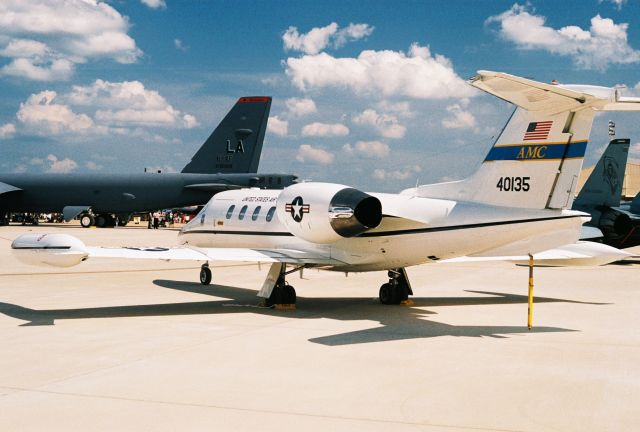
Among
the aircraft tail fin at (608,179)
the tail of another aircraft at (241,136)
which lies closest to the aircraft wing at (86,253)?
the aircraft tail fin at (608,179)

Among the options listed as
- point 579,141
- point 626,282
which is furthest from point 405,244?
point 626,282

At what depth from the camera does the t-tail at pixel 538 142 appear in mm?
10258

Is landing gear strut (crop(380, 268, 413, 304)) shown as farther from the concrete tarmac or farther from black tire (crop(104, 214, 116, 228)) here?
black tire (crop(104, 214, 116, 228))

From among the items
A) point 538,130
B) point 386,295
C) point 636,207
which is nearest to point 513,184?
point 538,130

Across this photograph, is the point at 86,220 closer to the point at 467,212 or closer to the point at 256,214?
the point at 256,214

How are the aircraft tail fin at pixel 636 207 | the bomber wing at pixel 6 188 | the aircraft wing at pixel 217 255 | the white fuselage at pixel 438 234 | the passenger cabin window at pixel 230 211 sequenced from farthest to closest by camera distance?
1. the bomber wing at pixel 6 188
2. the aircraft tail fin at pixel 636 207
3. the passenger cabin window at pixel 230 211
4. the aircraft wing at pixel 217 255
5. the white fuselage at pixel 438 234

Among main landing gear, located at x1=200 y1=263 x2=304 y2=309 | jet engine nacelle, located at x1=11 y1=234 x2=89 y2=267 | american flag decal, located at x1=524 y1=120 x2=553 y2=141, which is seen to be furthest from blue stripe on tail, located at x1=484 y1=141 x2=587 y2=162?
jet engine nacelle, located at x1=11 y1=234 x2=89 y2=267

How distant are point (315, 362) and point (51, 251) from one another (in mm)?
5138

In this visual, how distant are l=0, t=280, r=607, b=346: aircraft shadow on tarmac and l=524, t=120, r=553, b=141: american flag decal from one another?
3096 millimetres

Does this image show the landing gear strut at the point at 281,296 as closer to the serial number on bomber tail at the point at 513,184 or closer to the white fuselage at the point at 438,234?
the white fuselage at the point at 438,234

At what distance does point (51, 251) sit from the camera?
1128 cm

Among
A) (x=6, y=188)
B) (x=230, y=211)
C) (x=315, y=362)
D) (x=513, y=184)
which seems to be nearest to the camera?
(x=315, y=362)

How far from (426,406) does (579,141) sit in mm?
5825

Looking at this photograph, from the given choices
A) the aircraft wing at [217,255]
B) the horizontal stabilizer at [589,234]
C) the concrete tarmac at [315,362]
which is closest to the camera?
the concrete tarmac at [315,362]
